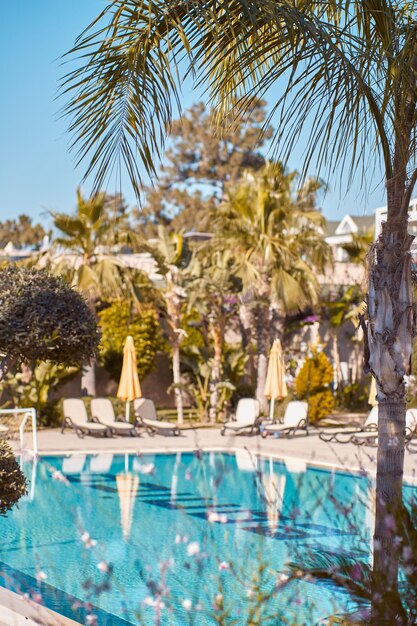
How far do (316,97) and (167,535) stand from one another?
7.20m

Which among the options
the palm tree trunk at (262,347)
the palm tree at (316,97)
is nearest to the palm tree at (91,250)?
the palm tree trunk at (262,347)

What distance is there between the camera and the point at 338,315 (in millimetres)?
26328

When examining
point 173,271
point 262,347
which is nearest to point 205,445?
point 262,347

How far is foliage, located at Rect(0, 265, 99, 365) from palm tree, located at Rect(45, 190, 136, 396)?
1337cm

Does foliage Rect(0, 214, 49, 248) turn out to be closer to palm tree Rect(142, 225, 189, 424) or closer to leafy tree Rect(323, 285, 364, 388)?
leafy tree Rect(323, 285, 364, 388)

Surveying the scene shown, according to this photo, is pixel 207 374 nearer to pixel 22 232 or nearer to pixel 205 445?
pixel 205 445

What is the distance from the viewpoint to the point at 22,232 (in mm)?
62250

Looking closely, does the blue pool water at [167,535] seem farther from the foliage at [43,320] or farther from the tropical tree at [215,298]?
the tropical tree at [215,298]

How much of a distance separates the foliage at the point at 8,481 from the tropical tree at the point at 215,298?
1352cm

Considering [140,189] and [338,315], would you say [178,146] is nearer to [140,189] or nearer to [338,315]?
[338,315]

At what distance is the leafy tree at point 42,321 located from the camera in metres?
6.68

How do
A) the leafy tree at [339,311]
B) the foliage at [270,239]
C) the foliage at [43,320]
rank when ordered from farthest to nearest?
the leafy tree at [339,311], the foliage at [270,239], the foliage at [43,320]

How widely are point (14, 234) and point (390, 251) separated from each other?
193 ft

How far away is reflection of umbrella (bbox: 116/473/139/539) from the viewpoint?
11469 millimetres
